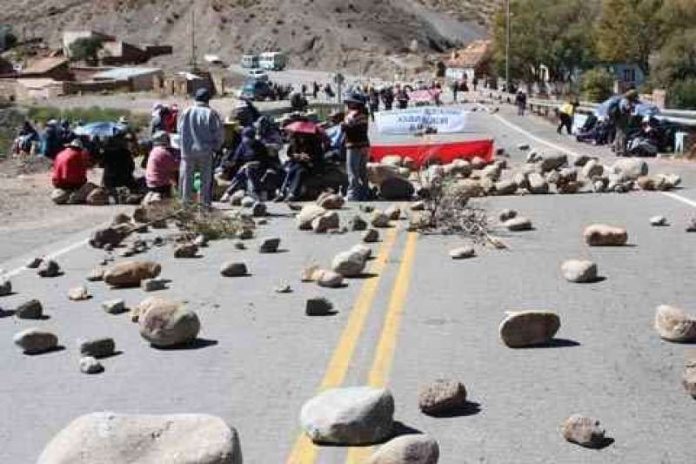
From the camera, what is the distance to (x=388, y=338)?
8.65m

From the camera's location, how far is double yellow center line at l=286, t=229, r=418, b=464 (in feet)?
20.0

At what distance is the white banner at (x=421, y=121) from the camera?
28812mm

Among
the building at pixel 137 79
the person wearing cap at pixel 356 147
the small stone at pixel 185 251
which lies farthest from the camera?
the building at pixel 137 79

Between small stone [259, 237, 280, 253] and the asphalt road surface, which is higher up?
the asphalt road surface

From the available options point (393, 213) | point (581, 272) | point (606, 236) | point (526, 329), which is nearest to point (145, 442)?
point (526, 329)

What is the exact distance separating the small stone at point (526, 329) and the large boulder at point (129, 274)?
14.6 ft

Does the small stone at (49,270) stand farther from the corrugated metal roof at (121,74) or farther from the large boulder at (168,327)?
the corrugated metal roof at (121,74)

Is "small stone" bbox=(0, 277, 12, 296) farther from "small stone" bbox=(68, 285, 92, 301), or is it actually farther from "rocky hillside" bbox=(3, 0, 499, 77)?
"rocky hillside" bbox=(3, 0, 499, 77)

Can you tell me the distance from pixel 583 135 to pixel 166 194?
20.7 m

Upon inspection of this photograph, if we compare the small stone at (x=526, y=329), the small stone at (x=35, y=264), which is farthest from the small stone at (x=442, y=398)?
the small stone at (x=35, y=264)

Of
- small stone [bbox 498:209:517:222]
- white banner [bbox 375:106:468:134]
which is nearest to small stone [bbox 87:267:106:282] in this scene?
small stone [bbox 498:209:517:222]

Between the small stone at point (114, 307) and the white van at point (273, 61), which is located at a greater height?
the small stone at point (114, 307)

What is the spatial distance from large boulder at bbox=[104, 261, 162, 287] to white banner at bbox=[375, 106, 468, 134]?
17.5m

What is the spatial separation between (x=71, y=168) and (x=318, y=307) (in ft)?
41.4
